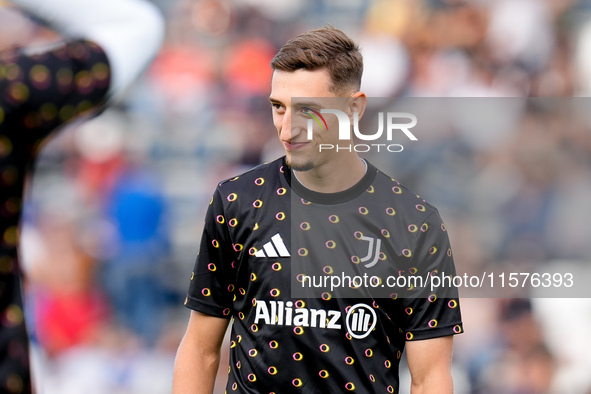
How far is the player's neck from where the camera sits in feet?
8.94

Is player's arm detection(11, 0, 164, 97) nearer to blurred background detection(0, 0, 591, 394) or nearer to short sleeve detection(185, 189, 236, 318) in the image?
short sleeve detection(185, 189, 236, 318)

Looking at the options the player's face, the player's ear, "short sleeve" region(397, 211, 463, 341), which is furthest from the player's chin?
"short sleeve" region(397, 211, 463, 341)

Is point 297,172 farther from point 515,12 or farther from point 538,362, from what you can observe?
point 515,12

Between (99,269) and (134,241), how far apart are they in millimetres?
362

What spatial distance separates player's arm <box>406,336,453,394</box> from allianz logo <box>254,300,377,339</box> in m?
0.17

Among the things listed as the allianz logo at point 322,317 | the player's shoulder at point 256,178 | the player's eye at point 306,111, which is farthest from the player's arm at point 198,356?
the player's eye at point 306,111

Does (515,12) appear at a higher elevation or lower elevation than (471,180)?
higher

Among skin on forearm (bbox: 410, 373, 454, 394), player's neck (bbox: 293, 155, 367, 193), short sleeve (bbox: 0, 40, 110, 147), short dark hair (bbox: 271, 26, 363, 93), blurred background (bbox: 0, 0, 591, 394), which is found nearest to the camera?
short sleeve (bbox: 0, 40, 110, 147)

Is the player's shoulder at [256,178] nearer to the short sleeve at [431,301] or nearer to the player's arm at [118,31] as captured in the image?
the short sleeve at [431,301]

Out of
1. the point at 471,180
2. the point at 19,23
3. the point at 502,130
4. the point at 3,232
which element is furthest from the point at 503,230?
the point at 3,232

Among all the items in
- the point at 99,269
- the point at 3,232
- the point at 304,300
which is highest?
the point at 3,232

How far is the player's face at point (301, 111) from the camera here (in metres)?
2.59

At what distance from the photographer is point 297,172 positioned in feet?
9.04

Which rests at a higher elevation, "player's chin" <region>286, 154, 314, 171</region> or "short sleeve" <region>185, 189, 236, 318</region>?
"player's chin" <region>286, 154, 314, 171</region>
